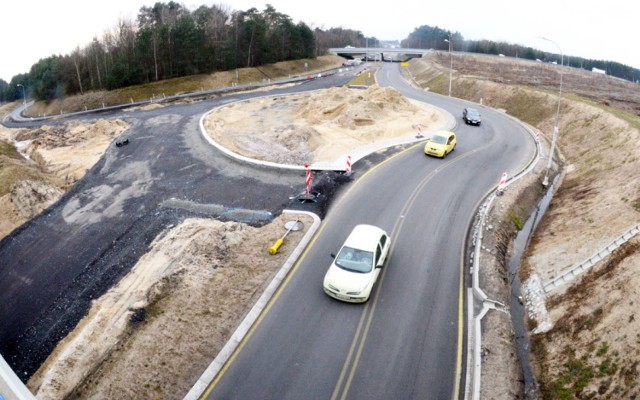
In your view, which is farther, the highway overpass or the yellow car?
the highway overpass

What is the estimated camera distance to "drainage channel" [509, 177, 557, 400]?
1192 centimetres

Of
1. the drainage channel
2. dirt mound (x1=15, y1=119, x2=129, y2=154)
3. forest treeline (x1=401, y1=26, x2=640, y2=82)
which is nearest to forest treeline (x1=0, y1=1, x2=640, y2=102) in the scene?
dirt mound (x1=15, y1=119, x2=129, y2=154)

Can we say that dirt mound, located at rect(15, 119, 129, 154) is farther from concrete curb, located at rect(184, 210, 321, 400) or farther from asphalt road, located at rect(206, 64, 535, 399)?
concrete curb, located at rect(184, 210, 321, 400)

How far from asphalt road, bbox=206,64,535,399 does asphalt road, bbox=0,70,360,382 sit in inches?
156

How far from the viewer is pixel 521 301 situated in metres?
15.6

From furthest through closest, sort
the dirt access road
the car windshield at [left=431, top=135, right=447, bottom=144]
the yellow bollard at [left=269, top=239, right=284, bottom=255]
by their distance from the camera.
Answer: the car windshield at [left=431, top=135, right=447, bottom=144]
the yellow bollard at [left=269, top=239, right=284, bottom=255]
the dirt access road

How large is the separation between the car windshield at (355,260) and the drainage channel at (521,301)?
5656 mm

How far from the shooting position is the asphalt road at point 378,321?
36.0 ft

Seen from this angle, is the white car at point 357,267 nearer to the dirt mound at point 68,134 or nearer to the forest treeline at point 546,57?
the dirt mound at point 68,134

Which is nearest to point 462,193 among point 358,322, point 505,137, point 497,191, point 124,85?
point 497,191

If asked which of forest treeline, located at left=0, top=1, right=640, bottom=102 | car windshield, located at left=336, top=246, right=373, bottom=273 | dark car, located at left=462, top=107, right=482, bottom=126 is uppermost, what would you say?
forest treeline, located at left=0, top=1, right=640, bottom=102

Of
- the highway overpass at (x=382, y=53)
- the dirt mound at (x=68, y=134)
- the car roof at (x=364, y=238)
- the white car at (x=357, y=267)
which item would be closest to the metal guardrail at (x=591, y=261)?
the white car at (x=357, y=267)

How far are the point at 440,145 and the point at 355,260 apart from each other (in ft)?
51.2

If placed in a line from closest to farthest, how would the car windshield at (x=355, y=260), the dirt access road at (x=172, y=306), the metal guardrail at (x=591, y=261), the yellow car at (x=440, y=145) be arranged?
1. the dirt access road at (x=172, y=306)
2. the car windshield at (x=355, y=260)
3. the metal guardrail at (x=591, y=261)
4. the yellow car at (x=440, y=145)
